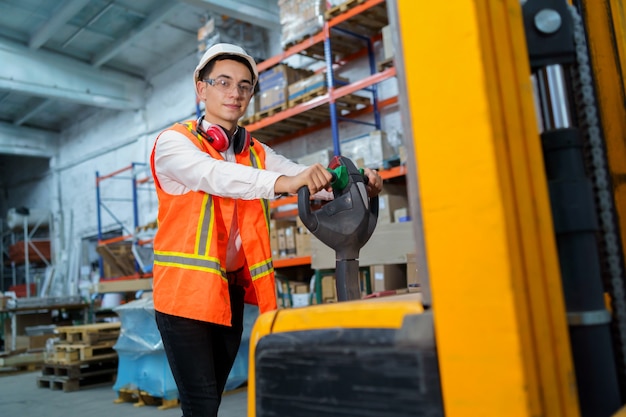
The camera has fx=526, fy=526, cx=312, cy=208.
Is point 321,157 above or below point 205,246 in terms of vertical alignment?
above

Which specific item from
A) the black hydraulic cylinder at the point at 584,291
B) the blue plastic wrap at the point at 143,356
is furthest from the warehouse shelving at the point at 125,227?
the black hydraulic cylinder at the point at 584,291

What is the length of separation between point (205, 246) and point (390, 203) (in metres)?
5.06

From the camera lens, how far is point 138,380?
536 cm

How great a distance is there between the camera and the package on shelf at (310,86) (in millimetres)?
7613

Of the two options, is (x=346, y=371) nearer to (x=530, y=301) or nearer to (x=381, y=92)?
(x=530, y=301)

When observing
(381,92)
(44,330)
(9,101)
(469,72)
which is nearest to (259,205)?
(469,72)

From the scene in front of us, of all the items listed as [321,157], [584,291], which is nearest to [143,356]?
[321,157]

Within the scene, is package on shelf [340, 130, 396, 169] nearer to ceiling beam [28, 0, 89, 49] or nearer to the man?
the man

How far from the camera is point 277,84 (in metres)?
8.27

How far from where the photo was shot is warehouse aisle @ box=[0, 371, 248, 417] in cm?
494

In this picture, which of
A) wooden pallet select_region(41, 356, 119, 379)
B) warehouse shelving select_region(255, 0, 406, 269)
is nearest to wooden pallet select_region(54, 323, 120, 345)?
wooden pallet select_region(41, 356, 119, 379)

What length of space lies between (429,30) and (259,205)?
123cm

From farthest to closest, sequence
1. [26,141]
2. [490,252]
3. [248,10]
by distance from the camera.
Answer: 1. [26,141]
2. [248,10]
3. [490,252]

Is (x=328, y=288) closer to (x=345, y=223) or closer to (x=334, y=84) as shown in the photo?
(x=334, y=84)
